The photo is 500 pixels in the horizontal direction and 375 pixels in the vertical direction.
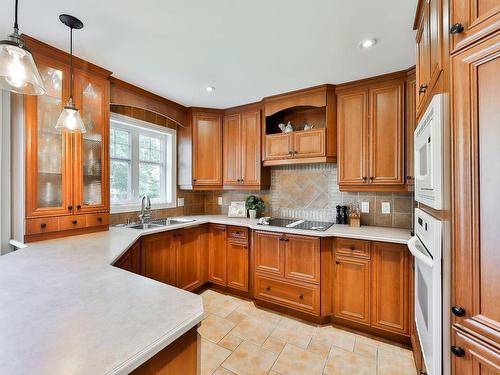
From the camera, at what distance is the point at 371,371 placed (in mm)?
1704

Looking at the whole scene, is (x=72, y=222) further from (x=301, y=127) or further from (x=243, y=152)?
(x=301, y=127)

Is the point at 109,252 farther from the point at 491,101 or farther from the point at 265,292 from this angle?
the point at 491,101

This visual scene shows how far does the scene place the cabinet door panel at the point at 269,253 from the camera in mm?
2496

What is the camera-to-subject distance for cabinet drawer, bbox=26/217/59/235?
5.65 feet

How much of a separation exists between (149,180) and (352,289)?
110 inches

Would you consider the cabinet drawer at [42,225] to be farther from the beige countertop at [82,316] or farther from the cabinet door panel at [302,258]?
the cabinet door panel at [302,258]

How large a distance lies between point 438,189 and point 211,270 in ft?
8.95

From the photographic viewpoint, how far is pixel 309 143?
2639 millimetres

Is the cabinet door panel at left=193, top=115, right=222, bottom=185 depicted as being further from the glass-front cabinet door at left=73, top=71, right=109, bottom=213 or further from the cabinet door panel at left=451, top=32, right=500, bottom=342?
the cabinet door panel at left=451, top=32, right=500, bottom=342

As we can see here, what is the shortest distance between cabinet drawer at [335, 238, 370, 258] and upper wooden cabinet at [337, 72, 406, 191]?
0.58 metres

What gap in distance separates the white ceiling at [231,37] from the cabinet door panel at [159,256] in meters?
1.67

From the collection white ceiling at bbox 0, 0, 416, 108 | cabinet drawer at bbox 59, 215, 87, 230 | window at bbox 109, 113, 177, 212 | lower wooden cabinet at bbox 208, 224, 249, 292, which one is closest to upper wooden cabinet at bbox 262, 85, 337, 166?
white ceiling at bbox 0, 0, 416, 108

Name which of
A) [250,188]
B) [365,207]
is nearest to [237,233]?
[250,188]

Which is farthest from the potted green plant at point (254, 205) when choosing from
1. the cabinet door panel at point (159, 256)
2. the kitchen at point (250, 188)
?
the cabinet door panel at point (159, 256)
